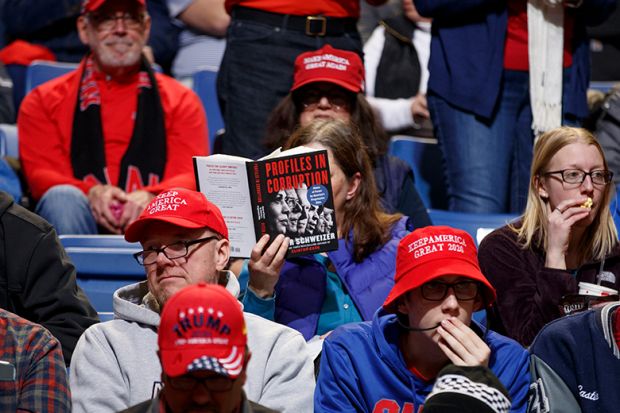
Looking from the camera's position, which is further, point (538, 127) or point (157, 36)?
point (157, 36)

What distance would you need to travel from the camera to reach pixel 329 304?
4.56 metres

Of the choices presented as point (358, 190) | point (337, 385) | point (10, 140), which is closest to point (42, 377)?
point (337, 385)

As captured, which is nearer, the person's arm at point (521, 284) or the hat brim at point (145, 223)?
the hat brim at point (145, 223)

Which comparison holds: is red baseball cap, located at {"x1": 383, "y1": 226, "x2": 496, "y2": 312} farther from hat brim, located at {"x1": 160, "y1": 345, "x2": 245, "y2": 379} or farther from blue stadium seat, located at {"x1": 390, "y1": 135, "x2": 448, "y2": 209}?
blue stadium seat, located at {"x1": 390, "y1": 135, "x2": 448, "y2": 209}

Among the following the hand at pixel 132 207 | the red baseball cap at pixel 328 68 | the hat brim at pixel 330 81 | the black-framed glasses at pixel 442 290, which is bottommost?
the hand at pixel 132 207

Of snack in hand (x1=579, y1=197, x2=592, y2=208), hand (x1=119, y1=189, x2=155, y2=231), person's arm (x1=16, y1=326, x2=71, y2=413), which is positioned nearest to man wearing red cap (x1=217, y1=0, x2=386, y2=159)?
hand (x1=119, y1=189, x2=155, y2=231)

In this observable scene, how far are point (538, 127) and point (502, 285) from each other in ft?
4.66

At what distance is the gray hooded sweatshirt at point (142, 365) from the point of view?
354 centimetres

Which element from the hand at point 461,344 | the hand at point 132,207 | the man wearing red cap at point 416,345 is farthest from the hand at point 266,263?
the hand at point 132,207

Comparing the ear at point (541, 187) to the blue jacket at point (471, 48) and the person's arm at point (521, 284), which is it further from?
the blue jacket at point (471, 48)

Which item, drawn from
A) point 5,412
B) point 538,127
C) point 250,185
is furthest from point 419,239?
point 538,127

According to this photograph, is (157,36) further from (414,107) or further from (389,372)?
(389,372)

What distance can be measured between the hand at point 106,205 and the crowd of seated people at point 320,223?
0.01m

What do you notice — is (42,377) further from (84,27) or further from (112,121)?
(84,27)
